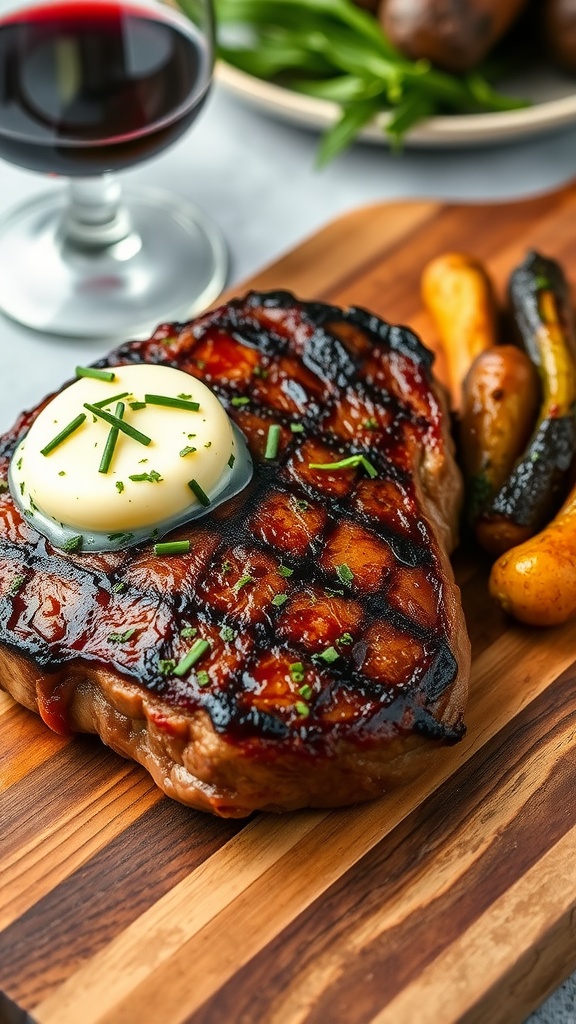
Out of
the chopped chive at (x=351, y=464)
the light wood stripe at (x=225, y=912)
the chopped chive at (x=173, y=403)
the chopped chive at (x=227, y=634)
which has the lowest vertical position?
the light wood stripe at (x=225, y=912)

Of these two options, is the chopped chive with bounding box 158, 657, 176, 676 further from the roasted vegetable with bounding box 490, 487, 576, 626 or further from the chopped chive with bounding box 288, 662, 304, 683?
the roasted vegetable with bounding box 490, 487, 576, 626

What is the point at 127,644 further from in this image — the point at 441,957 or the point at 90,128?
the point at 90,128

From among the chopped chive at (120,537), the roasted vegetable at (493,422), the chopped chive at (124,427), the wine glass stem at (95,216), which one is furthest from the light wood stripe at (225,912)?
the wine glass stem at (95,216)

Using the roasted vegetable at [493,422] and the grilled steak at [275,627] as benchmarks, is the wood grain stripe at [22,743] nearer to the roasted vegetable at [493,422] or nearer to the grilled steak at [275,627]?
the grilled steak at [275,627]

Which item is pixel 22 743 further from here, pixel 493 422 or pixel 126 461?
pixel 493 422

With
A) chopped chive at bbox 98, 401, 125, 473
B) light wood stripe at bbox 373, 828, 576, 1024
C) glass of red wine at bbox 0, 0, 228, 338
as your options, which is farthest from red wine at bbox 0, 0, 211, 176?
light wood stripe at bbox 373, 828, 576, 1024

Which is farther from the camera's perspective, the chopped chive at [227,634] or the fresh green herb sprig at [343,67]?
the fresh green herb sprig at [343,67]

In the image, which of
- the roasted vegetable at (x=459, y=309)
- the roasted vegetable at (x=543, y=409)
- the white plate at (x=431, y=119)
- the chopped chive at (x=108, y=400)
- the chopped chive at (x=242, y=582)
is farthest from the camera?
the white plate at (x=431, y=119)
